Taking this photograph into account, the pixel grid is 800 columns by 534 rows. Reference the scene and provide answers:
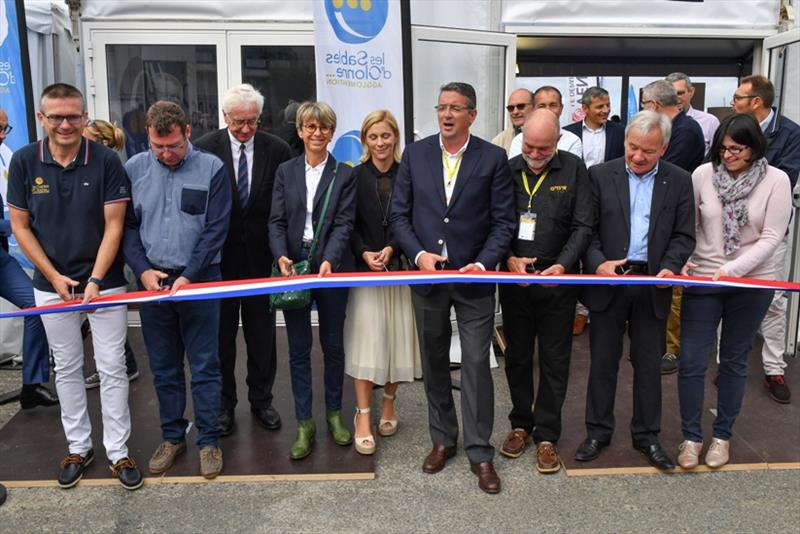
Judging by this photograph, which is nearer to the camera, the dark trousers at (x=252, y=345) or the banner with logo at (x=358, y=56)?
the dark trousers at (x=252, y=345)

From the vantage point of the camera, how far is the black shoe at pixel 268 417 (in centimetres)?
453

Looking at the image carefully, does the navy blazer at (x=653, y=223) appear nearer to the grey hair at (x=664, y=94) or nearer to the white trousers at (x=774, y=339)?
the grey hair at (x=664, y=94)

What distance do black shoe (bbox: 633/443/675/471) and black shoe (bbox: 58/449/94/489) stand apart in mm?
3158

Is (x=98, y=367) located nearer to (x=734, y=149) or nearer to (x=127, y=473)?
(x=127, y=473)

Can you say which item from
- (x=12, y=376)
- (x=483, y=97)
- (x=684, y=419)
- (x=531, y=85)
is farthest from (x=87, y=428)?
(x=531, y=85)

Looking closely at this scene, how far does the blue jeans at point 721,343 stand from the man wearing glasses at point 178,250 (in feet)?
8.59

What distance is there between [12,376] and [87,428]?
7.27 feet

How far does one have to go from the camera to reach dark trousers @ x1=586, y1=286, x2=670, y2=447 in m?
3.91

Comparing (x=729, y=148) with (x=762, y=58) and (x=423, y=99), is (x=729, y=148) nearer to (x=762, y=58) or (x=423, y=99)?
(x=423, y=99)

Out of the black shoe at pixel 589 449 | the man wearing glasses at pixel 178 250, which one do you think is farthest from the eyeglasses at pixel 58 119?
the black shoe at pixel 589 449

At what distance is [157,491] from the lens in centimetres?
379

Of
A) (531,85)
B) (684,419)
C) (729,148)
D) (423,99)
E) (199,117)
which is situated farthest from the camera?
(531,85)

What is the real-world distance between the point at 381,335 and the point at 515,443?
101cm

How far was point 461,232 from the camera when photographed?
3797 millimetres
